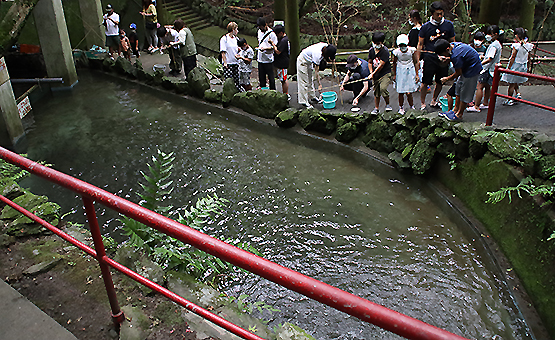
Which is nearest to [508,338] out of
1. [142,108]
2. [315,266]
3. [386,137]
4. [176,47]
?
[315,266]

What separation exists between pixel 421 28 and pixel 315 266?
4.83 metres

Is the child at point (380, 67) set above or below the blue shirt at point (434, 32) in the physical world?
below

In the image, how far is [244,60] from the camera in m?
9.75

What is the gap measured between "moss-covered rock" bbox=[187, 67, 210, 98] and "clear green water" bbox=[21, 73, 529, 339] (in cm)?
54

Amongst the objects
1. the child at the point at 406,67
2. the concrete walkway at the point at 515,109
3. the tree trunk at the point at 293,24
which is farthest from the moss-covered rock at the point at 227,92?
the child at the point at 406,67

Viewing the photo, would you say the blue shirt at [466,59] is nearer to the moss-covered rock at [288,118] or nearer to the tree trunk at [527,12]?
the moss-covered rock at [288,118]

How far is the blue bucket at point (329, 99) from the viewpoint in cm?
871

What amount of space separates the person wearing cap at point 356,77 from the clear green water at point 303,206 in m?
1.40

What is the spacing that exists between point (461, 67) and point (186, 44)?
718cm

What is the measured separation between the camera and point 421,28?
742cm

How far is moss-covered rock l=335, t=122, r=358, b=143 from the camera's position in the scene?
7809 millimetres

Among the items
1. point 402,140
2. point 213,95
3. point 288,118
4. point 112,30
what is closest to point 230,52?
point 213,95

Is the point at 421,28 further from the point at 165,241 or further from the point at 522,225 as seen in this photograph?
the point at 165,241

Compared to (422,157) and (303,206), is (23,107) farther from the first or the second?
(422,157)
